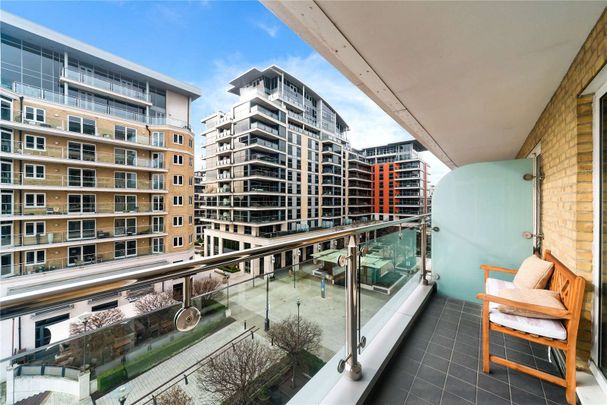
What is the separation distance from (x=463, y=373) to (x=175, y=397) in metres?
1.87

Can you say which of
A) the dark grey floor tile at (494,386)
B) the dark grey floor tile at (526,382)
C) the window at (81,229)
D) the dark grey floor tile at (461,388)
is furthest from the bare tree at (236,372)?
the window at (81,229)

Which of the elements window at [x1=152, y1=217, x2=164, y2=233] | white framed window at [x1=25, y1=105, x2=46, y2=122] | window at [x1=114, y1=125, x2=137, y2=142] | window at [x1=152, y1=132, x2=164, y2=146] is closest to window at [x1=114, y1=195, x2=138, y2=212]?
window at [x1=152, y1=217, x2=164, y2=233]

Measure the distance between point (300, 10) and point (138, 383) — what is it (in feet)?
5.63

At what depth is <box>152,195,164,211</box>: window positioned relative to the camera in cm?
1243

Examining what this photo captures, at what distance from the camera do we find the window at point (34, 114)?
955 cm

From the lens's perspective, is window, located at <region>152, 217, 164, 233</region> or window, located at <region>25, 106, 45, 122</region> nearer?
window, located at <region>25, 106, 45, 122</region>

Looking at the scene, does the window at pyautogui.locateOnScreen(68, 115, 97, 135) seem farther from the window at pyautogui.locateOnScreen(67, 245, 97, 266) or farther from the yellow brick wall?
the yellow brick wall

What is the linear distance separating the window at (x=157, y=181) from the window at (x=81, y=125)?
10.4 ft

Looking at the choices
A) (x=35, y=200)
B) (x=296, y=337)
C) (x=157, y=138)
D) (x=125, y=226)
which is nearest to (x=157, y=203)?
(x=125, y=226)

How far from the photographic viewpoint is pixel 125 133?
11.9 metres

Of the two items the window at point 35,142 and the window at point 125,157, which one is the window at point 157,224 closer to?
the window at point 125,157

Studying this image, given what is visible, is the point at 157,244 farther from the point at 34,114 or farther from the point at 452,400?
the point at 452,400

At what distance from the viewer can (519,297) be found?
1.60 metres

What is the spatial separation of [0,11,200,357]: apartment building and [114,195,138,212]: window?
0.14 ft
